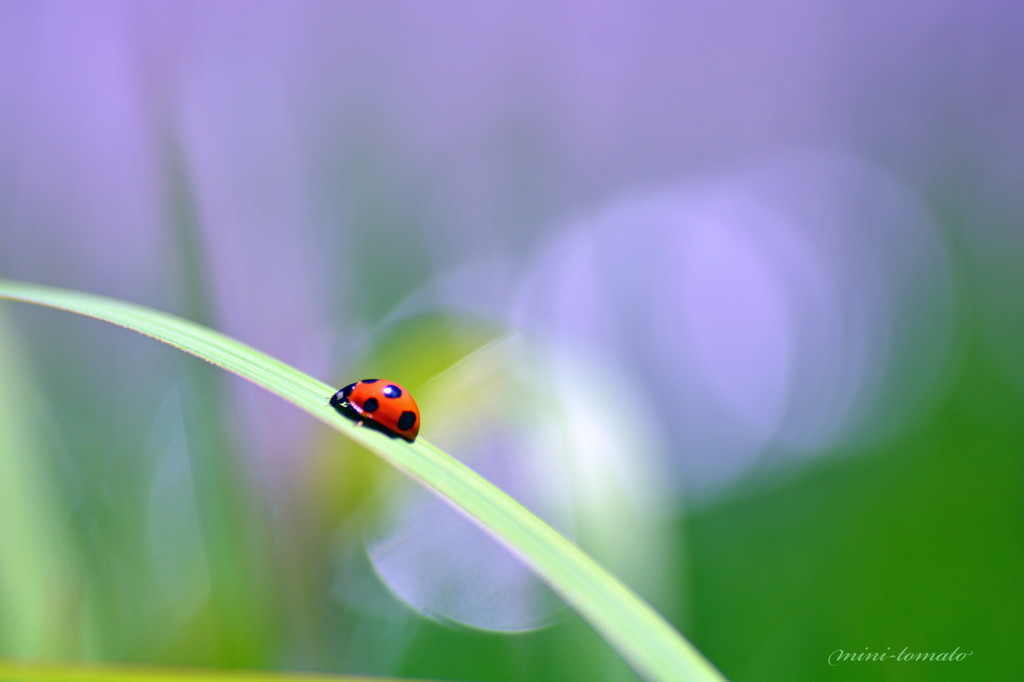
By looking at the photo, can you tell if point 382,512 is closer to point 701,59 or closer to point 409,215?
point 409,215

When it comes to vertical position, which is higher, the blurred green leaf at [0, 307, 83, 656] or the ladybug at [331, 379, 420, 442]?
the ladybug at [331, 379, 420, 442]

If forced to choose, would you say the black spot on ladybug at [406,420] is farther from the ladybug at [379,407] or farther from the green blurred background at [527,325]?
the green blurred background at [527,325]

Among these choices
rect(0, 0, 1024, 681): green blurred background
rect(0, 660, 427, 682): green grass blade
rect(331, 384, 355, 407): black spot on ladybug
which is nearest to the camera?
rect(0, 660, 427, 682): green grass blade

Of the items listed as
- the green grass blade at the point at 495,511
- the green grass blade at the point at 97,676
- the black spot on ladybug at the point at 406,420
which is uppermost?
the black spot on ladybug at the point at 406,420

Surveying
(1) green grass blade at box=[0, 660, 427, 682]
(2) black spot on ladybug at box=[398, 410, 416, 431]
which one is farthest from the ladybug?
(1) green grass blade at box=[0, 660, 427, 682]

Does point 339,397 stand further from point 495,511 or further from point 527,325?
point 527,325

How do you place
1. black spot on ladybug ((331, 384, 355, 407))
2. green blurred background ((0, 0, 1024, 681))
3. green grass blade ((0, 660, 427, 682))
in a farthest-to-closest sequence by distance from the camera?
green blurred background ((0, 0, 1024, 681)) → black spot on ladybug ((331, 384, 355, 407)) → green grass blade ((0, 660, 427, 682))

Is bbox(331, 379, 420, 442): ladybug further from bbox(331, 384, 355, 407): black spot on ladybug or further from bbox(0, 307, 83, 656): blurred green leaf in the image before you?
bbox(0, 307, 83, 656): blurred green leaf

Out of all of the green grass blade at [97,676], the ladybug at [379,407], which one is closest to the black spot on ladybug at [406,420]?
the ladybug at [379,407]
